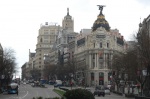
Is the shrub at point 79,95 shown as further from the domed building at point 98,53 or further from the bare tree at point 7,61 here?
the domed building at point 98,53

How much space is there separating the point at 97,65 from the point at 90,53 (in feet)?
19.5

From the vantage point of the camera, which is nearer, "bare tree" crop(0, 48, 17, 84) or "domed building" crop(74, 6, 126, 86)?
"bare tree" crop(0, 48, 17, 84)

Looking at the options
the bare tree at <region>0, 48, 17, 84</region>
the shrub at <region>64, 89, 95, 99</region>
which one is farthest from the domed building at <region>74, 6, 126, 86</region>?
the shrub at <region>64, 89, 95, 99</region>

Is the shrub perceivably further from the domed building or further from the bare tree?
the domed building

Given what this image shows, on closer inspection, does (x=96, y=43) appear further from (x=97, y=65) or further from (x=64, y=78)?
(x=64, y=78)

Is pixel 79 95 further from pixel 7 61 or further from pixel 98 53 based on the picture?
pixel 98 53

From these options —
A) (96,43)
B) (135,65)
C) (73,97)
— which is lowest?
(73,97)

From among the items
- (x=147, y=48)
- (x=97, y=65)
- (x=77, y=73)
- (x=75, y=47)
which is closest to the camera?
(x=147, y=48)

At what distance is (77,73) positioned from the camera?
17100 centimetres

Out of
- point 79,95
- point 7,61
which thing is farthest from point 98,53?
point 79,95

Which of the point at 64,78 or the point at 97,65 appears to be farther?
the point at 64,78

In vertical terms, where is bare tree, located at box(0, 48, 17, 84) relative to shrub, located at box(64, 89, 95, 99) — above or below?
above

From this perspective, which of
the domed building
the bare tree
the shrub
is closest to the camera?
the shrub

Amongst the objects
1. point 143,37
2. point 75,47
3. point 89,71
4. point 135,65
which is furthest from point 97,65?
point 143,37
